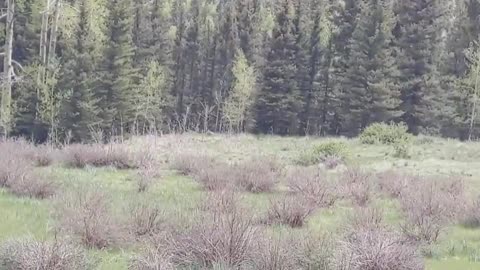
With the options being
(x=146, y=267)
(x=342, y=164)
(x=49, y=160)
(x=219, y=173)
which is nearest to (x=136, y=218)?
(x=146, y=267)

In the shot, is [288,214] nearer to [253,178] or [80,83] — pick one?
[253,178]

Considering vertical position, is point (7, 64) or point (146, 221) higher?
point (7, 64)

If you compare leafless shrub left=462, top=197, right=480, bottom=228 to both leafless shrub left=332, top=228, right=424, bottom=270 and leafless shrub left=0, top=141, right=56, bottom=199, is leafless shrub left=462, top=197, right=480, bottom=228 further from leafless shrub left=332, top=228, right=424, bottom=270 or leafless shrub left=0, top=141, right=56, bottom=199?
leafless shrub left=0, top=141, right=56, bottom=199

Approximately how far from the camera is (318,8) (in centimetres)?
4397

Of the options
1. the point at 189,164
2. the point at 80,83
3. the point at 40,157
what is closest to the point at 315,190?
the point at 189,164

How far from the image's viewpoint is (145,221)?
22.9ft

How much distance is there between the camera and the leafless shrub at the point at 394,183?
1173cm

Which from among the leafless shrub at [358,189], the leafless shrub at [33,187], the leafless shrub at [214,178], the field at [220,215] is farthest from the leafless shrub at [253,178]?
the leafless shrub at [33,187]

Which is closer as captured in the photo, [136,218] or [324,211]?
[136,218]

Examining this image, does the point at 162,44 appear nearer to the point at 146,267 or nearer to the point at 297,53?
the point at 297,53

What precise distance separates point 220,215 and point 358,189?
571cm

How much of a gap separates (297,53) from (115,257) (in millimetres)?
39247

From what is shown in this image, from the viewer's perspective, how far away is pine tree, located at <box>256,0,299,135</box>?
4344 cm

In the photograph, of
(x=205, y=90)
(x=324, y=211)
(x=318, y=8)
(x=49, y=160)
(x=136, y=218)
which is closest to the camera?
(x=136, y=218)
